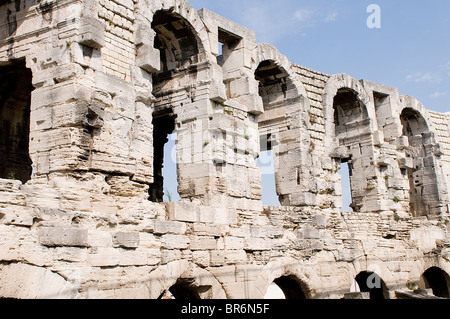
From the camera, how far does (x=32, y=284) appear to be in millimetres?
6391

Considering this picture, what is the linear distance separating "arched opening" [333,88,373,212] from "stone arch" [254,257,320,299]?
12.2 ft

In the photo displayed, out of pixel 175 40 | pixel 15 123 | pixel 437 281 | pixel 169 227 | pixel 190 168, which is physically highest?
pixel 175 40

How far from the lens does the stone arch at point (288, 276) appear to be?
9922 mm

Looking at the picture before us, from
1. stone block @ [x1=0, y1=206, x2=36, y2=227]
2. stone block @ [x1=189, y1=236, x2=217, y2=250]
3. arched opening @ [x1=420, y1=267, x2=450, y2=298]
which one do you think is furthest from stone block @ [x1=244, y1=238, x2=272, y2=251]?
arched opening @ [x1=420, y1=267, x2=450, y2=298]

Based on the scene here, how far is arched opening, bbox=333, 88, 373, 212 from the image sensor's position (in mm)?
14098

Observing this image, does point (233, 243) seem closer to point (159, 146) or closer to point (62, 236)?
point (62, 236)

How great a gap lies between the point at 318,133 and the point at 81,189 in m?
6.94

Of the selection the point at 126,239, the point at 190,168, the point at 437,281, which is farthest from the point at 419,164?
the point at 126,239

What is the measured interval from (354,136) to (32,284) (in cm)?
1018

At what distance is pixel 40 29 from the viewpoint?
325 inches

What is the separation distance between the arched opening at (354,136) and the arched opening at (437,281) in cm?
286
